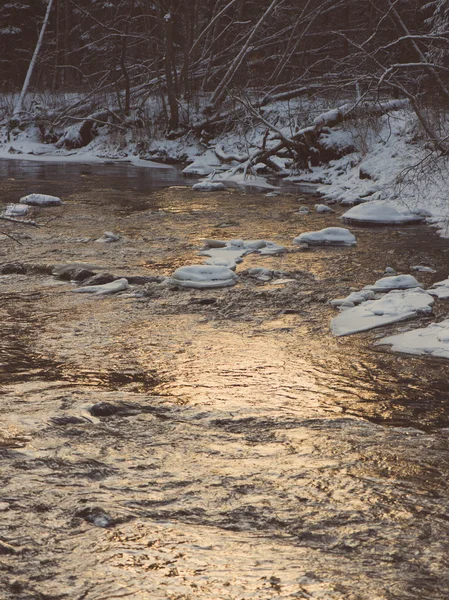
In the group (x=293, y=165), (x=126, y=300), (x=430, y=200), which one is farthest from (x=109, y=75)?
(x=126, y=300)

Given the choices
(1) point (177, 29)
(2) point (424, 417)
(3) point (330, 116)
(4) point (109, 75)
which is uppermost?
(1) point (177, 29)

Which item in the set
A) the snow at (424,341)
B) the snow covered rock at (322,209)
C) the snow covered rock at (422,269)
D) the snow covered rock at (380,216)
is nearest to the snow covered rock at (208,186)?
the snow covered rock at (322,209)

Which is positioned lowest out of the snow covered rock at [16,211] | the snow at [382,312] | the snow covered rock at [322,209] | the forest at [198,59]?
the snow at [382,312]

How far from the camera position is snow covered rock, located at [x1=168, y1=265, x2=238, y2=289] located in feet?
26.6

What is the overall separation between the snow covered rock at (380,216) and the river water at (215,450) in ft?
12.9

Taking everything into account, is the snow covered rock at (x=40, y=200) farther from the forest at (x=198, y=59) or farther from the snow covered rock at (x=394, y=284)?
the snow covered rock at (x=394, y=284)

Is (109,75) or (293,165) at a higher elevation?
(109,75)

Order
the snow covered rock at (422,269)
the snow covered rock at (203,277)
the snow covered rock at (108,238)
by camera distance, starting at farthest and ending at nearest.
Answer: the snow covered rock at (108,238), the snow covered rock at (422,269), the snow covered rock at (203,277)

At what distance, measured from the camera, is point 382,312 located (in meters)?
6.91

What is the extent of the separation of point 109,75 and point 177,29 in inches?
151

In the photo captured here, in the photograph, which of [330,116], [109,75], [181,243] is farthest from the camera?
[109,75]

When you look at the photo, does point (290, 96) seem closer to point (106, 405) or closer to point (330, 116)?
point (330, 116)

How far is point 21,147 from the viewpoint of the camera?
2686 cm

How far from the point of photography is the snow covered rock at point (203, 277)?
8094 millimetres
